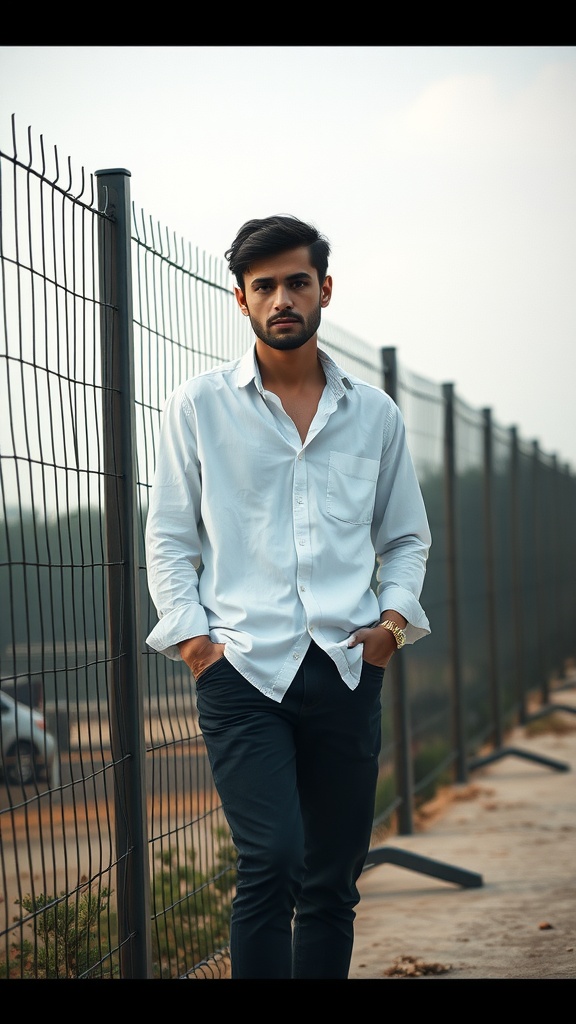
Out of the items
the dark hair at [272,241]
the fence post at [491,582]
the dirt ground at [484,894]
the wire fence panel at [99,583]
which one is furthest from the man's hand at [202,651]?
the fence post at [491,582]

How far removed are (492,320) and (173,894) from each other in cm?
1739

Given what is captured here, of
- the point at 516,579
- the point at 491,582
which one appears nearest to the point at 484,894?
the point at 491,582

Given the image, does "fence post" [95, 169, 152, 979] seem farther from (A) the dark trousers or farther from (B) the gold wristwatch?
(B) the gold wristwatch

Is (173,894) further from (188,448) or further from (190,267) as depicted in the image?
(190,267)

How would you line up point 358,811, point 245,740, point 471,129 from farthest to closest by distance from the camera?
point 471,129 → point 358,811 → point 245,740

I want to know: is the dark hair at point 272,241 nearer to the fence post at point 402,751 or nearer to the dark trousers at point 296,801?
the dark trousers at point 296,801

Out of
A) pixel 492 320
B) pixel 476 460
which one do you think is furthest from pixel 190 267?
pixel 492 320

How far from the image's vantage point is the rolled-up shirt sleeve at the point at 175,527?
3072mm

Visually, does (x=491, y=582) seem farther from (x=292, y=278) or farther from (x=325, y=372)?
(x=292, y=278)

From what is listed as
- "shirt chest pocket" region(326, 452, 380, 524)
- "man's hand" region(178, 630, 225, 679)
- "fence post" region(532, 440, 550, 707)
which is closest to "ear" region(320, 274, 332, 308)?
"shirt chest pocket" region(326, 452, 380, 524)

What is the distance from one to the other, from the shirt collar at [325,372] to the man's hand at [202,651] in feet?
2.09

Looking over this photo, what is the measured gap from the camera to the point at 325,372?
3348 mm
